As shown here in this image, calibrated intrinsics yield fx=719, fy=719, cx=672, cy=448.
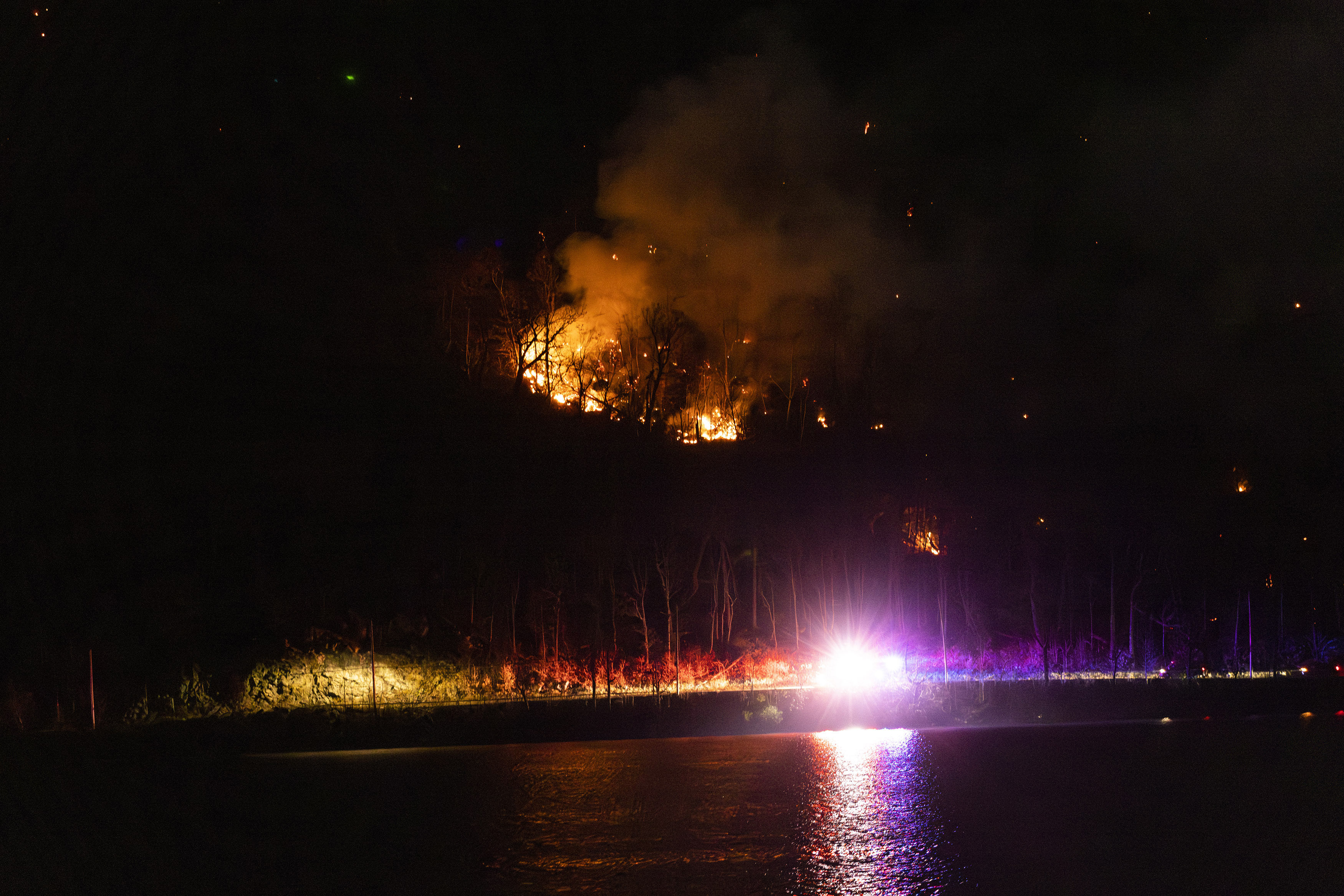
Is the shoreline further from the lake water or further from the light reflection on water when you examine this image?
the light reflection on water

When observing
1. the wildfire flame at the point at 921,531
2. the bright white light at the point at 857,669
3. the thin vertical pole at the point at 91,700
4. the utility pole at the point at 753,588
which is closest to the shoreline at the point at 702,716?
the thin vertical pole at the point at 91,700

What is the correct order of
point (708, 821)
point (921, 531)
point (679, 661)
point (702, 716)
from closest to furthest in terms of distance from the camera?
1. point (708, 821)
2. point (702, 716)
3. point (679, 661)
4. point (921, 531)

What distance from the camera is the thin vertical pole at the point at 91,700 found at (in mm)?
16875

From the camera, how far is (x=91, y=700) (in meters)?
17.2

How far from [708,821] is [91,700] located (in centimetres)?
1637

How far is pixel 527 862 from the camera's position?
321 inches

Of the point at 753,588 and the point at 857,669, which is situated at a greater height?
the point at 753,588

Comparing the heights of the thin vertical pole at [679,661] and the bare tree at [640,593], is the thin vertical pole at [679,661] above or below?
below

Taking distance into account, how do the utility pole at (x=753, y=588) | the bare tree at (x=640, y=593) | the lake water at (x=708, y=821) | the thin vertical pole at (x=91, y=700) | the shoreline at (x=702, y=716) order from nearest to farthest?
1. the lake water at (x=708, y=821)
2. the shoreline at (x=702, y=716)
3. the thin vertical pole at (x=91, y=700)
4. the bare tree at (x=640, y=593)
5. the utility pole at (x=753, y=588)

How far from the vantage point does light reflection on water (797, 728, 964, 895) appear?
24.6ft

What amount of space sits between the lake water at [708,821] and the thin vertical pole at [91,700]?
12.0 ft

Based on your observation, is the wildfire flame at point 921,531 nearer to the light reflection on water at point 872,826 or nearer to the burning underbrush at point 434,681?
the burning underbrush at point 434,681

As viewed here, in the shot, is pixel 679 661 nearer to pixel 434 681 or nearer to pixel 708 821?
pixel 434 681

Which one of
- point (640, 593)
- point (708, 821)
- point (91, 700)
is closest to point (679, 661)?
point (640, 593)
